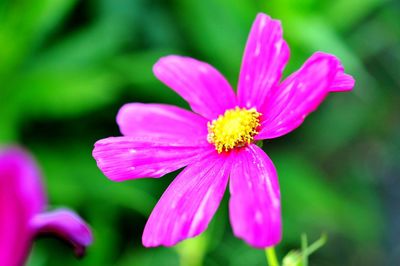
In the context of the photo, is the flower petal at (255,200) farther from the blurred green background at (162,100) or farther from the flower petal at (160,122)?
the blurred green background at (162,100)

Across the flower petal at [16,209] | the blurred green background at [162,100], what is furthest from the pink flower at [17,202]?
the blurred green background at [162,100]

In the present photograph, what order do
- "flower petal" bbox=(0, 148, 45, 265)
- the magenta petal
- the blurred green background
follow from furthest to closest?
the blurred green background < the magenta petal < "flower petal" bbox=(0, 148, 45, 265)

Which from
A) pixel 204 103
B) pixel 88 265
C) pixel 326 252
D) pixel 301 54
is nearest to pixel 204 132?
pixel 204 103

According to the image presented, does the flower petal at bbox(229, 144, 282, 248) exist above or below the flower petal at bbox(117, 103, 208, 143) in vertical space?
below

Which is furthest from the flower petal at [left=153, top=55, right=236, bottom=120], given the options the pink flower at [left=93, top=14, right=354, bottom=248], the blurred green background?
the blurred green background

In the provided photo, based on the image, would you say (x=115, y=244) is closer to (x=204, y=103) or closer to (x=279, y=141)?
(x=279, y=141)

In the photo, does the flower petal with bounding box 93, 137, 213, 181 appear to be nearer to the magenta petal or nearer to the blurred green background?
the magenta petal
